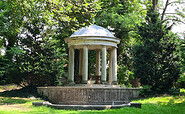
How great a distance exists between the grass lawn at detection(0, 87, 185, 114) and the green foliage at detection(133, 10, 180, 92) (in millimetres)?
2141

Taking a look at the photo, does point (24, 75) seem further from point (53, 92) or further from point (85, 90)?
point (85, 90)

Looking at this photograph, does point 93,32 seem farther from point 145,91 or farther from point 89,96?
point 89,96

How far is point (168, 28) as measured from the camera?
23.4 m

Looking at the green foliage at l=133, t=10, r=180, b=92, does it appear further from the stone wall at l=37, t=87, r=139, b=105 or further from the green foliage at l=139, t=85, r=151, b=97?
the stone wall at l=37, t=87, r=139, b=105

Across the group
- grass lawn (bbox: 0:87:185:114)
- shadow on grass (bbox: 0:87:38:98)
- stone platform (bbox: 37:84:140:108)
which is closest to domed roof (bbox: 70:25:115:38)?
shadow on grass (bbox: 0:87:38:98)

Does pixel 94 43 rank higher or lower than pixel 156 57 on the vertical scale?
higher

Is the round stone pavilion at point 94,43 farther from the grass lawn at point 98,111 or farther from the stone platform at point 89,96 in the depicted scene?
the grass lawn at point 98,111

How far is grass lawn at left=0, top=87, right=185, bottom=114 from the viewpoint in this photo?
41.1ft

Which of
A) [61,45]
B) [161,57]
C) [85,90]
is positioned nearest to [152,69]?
[161,57]

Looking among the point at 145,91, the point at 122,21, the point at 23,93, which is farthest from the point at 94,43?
the point at 122,21

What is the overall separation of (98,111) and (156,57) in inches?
442

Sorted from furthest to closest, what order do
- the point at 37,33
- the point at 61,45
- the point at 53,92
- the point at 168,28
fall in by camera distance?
the point at 61,45, the point at 37,33, the point at 168,28, the point at 53,92

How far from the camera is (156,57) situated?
2238cm

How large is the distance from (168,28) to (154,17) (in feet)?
5.57
